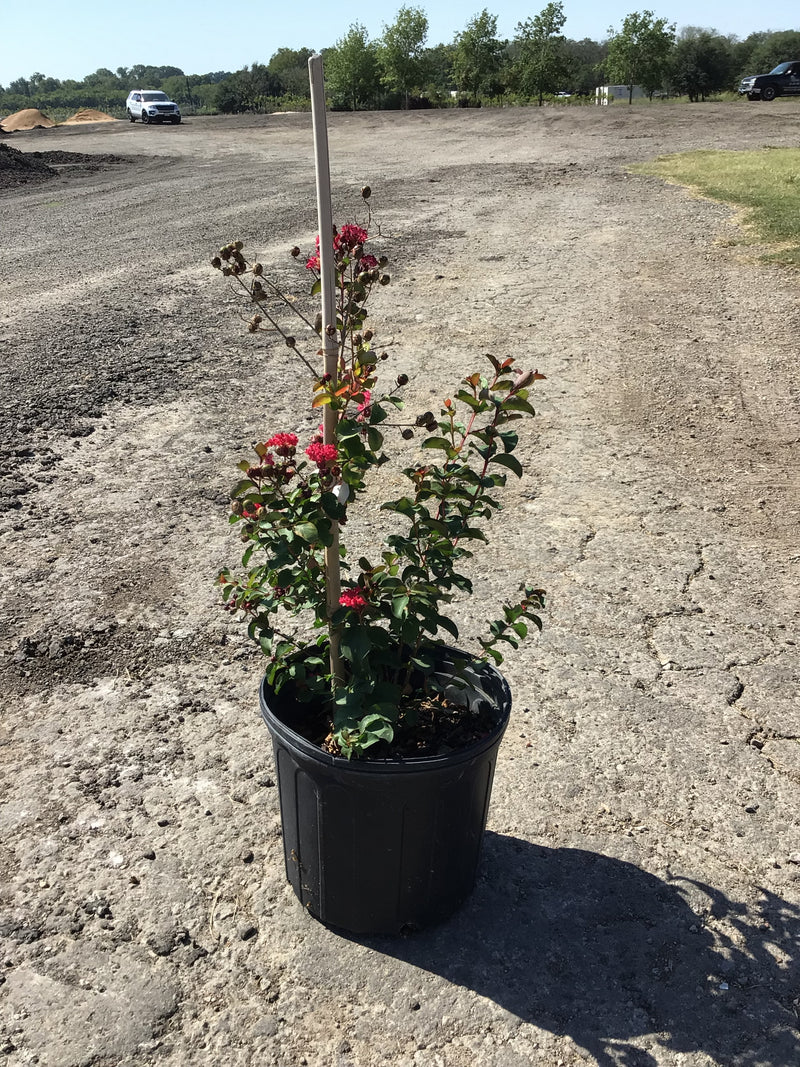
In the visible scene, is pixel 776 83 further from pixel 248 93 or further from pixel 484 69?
pixel 248 93

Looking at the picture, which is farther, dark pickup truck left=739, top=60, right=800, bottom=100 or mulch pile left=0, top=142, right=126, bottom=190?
dark pickup truck left=739, top=60, right=800, bottom=100

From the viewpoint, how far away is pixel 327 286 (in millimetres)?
1869

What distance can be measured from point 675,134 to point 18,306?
17.2 m

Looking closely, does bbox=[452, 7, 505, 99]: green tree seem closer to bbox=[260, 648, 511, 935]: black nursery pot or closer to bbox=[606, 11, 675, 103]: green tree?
bbox=[606, 11, 675, 103]: green tree

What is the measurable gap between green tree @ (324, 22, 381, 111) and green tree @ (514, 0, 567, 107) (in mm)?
7810

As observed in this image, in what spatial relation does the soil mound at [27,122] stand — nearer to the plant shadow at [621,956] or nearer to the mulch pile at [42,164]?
the mulch pile at [42,164]

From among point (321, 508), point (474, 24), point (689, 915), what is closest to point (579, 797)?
point (689, 915)

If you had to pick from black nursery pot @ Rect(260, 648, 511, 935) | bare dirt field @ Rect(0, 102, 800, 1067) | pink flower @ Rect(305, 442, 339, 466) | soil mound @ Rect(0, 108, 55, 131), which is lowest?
bare dirt field @ Rect(0, 102, 800, 1067)

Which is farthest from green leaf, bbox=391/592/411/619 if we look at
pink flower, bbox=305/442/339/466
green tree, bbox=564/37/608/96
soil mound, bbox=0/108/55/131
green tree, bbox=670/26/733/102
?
green tree, bbox=670/26/733/102

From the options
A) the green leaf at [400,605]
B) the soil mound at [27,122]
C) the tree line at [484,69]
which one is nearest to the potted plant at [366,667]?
the green leaf at [400,605]

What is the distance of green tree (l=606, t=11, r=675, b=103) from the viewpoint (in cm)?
4906

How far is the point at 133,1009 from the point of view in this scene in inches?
79.0

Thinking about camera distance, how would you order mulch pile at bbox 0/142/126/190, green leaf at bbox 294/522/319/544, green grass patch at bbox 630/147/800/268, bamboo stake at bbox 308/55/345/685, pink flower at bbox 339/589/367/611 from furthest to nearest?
mulch pile at bbox 0/142/126/190 < green grass patch at bbox 630/147/800/268 < pink flower at bbox 339/589/367/611 < green leaf at bbox 294/522/319/544 < bamboo stake at bbox 308/55/345/685

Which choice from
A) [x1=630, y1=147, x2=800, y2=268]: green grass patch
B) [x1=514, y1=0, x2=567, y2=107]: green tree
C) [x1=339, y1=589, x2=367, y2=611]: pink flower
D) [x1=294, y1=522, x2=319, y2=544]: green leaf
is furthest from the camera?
[x1=514, y1=0, x2=567, y2=107]: green tree
